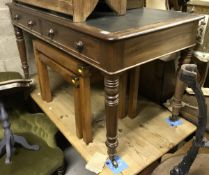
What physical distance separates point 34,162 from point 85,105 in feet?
1.46

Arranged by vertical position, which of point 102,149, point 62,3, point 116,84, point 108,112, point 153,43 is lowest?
point 102,149

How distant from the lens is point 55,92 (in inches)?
66.2

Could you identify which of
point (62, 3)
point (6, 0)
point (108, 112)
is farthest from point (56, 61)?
point (6, 0)

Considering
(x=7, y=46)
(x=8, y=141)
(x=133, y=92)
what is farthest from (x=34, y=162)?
(x=7, y=46)

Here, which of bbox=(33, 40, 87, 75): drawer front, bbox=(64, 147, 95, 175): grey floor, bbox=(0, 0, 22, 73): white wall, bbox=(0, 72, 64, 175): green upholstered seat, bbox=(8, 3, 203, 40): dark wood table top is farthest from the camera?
bbox=(0, 0, 22, 73): white wall

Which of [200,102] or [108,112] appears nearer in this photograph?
[200,102]

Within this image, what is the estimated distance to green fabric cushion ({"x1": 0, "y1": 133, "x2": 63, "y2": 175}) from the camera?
118cm

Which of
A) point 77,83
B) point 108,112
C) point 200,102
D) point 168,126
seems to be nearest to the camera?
point 200,102

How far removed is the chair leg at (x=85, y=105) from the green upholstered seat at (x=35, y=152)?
0.24 m

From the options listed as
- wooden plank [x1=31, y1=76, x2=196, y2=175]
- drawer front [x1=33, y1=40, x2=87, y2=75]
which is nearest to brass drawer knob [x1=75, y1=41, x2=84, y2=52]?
drawer front [x1=33, y1=40, x2=87, y2=75]

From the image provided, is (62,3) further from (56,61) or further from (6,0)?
(6,0)

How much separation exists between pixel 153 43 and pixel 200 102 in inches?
13.8

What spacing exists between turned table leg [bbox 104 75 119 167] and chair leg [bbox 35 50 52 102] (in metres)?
0.67

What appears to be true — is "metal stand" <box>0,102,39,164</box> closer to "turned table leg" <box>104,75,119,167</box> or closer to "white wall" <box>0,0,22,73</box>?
"turned table leg" <box>104,75,119,167</box>
